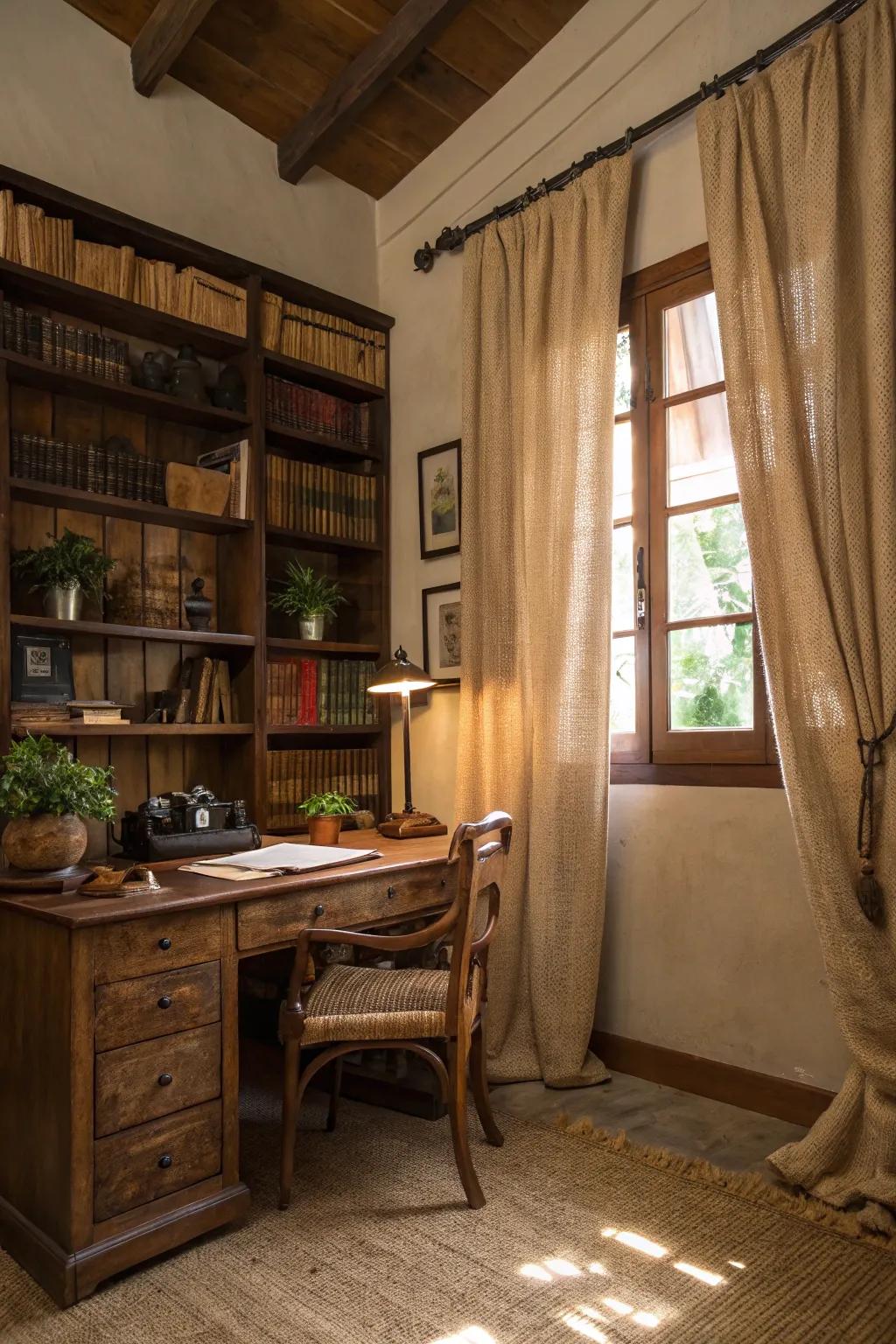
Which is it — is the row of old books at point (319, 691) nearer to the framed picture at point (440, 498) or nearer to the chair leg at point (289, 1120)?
the framed picture at point (440, 498)

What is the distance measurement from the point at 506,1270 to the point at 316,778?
1878 mm

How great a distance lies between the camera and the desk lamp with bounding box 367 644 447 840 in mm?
3059

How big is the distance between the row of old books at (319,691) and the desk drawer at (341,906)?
1.02m

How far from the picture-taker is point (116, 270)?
2.99m

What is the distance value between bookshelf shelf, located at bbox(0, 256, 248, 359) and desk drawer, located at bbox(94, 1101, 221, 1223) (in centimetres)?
231

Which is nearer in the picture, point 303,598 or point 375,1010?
point 375,1010

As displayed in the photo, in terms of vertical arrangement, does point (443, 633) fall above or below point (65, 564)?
below

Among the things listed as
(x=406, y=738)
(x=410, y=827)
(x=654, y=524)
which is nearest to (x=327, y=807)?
(x=410, y=827)

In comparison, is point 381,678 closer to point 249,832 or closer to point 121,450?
point 249,832

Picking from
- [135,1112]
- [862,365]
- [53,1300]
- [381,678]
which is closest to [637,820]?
[381,678]

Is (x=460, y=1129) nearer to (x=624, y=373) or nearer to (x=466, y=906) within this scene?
(x=466, y=906)

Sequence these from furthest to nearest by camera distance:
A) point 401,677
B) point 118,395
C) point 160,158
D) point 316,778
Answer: point 316,778, point 160,158, point 401,677, point 118,395

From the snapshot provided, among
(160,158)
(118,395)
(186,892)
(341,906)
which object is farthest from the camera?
A: (160,158)

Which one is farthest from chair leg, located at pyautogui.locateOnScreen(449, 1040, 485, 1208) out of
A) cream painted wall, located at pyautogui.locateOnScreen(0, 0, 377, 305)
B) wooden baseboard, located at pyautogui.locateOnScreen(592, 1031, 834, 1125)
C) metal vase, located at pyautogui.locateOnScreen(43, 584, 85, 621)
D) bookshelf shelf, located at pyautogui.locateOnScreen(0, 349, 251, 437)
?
cream painted wall, located at pyautogui.locateOnScreen(0, 0, 377, 305)
